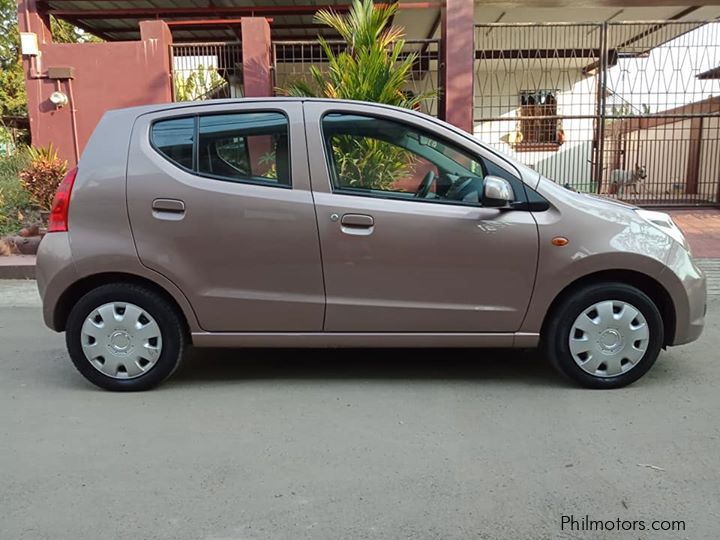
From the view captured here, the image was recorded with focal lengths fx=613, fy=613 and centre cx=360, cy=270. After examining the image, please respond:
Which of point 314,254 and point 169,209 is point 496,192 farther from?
point 169,209

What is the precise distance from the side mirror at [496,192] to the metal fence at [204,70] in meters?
7.76

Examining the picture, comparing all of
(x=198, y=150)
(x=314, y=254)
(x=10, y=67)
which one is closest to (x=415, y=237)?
(x=314, y=254)

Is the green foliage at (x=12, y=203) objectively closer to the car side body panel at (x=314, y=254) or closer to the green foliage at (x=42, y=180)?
the green foliage at (x=42, y=180)

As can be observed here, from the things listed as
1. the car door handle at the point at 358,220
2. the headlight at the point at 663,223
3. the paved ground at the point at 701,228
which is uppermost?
the car door handle at the point at 358,220

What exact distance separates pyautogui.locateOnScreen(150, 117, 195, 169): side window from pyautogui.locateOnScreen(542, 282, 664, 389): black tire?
2539mm

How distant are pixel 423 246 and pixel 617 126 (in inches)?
515

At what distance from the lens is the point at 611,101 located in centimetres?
1352

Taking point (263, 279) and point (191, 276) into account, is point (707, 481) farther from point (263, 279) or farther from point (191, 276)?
point (191, 276)

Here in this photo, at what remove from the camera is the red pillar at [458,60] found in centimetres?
978

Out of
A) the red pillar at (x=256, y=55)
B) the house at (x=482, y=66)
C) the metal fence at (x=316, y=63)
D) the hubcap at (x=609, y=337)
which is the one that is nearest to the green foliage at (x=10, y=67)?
the house at (x=482, y=66)

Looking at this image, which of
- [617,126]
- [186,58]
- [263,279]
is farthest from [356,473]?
[617,126]

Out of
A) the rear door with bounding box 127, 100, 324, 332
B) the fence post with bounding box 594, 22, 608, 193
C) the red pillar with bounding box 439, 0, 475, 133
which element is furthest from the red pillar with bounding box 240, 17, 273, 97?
the rear door with bounding box 127, 100, 324, 332

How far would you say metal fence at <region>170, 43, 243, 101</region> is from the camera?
34.3 ft

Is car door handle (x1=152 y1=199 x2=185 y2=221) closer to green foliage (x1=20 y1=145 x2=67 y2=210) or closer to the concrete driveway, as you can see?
the concrete driveway
